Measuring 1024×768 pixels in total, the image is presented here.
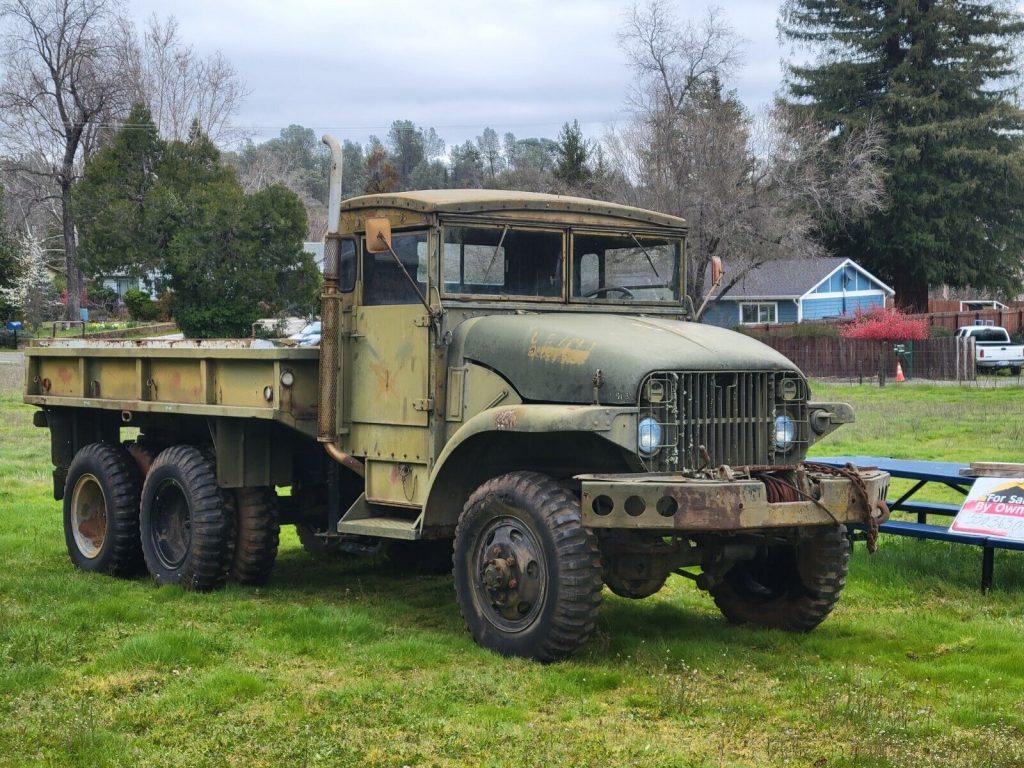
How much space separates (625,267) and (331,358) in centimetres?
189

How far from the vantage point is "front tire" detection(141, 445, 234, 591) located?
901 cm

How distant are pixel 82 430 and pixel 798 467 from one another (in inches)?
241

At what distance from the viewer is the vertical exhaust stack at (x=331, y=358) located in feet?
27.3

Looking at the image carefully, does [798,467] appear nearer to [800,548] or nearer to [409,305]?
[800,548]

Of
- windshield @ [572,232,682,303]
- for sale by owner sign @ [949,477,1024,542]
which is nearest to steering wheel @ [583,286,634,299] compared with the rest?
windshield @ [572,232,682,303]

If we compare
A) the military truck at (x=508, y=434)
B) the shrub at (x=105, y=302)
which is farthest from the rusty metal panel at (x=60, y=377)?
the shrub at (x=105, y=302)

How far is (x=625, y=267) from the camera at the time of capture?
27.6 ft

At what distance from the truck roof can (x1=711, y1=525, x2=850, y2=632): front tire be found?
2076mm

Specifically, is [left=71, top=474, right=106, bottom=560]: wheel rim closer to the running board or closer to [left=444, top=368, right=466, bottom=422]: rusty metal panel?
the running board

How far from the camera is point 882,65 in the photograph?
52875 mm

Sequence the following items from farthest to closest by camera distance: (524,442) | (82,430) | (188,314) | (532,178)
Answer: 1. (532,178)
2. (188,314)
3. (82,430)
4. (524,442)

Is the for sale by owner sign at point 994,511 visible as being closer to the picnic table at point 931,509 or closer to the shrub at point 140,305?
the picnic table at point 931,509

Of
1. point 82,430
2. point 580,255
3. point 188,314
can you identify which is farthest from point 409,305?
point 188,314

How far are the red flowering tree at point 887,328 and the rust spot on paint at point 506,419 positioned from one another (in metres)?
35.0
